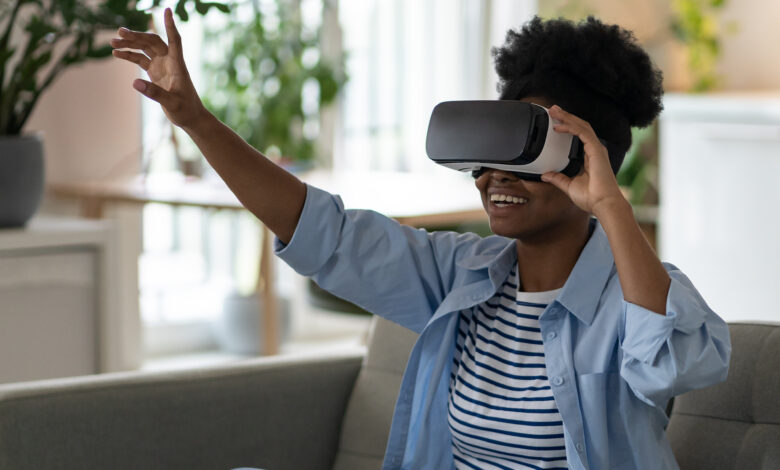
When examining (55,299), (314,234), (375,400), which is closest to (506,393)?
(314,234)

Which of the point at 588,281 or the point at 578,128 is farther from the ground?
the point at 578,128

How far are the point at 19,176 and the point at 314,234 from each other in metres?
1.05

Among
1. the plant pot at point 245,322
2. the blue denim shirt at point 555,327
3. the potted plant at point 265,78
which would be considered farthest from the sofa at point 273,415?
the plant pot at point 245,322

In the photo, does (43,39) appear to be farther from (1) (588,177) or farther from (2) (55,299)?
(1) (588,177)

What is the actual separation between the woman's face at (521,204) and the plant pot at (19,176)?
118 centimetres

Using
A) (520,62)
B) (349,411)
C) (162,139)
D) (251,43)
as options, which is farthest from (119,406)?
(251,43)

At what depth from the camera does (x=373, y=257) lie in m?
1.42

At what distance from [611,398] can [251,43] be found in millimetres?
2668

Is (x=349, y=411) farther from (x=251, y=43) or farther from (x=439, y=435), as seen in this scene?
(x=251, y=43)

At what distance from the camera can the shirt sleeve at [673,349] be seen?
3.73 ft

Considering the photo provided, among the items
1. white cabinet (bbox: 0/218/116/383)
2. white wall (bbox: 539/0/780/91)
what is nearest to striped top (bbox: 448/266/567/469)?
white cabinet (bbox: 0/218/116/383)

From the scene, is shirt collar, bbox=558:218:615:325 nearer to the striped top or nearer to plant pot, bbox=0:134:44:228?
the striped top

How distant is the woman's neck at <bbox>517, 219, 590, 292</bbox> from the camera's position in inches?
53.6

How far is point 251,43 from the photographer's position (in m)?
3.71
